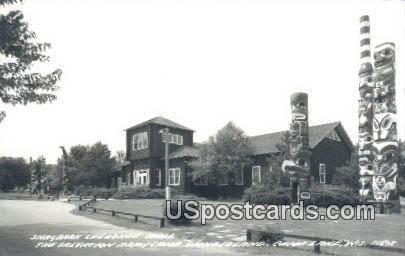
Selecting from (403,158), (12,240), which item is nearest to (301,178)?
(12,240)

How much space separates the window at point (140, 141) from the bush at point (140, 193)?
542cm

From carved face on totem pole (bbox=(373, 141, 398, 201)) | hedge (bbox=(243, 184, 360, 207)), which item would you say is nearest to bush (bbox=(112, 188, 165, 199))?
hedge (bbox=(243, 184, 360, 207))

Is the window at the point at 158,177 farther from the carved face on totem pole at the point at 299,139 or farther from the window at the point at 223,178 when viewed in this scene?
the carved face on totem pole at the point at 299,139

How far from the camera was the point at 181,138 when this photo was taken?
48.8m

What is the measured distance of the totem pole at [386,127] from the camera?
76.5 feet

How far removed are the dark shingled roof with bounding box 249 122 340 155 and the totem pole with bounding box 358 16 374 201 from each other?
11.1m

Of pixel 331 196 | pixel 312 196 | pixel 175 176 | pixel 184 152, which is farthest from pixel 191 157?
pixel 331 196

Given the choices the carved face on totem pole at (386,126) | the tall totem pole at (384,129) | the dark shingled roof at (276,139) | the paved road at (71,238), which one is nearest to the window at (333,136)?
the dark shingled roof at (276,139)

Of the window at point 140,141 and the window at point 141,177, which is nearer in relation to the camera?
the window at point 141,177

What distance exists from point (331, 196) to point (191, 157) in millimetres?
16736

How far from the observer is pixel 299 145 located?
26.8 meters

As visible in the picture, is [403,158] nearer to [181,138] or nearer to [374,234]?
[181,138]

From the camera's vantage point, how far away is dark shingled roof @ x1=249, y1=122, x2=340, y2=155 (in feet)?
124

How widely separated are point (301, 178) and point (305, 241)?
11545mm
